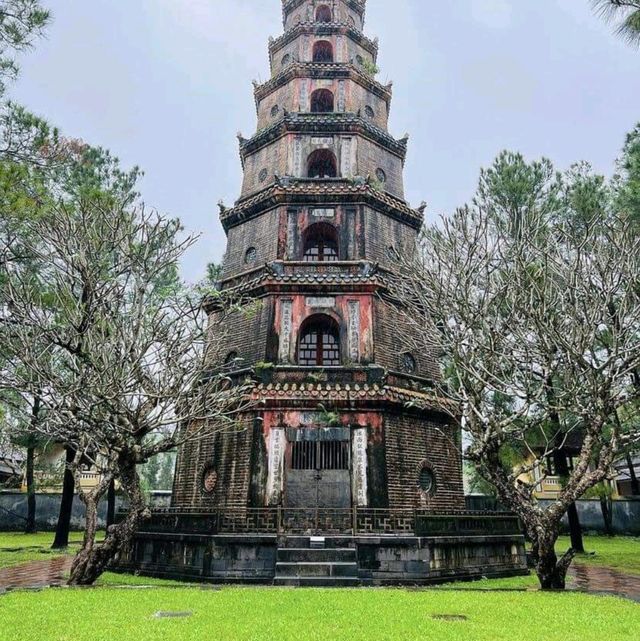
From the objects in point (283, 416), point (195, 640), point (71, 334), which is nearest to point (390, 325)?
point (283, 416)

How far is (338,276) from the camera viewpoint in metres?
16.5

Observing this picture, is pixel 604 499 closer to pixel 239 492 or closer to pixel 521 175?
pixel 521 175

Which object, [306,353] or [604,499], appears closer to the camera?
[306,353]

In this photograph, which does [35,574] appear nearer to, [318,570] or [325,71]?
[318,570]

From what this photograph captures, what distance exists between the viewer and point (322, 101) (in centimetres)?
2091

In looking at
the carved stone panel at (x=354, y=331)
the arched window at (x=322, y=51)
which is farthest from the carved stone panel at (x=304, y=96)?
the carved stone panel at (x=354, y=331)

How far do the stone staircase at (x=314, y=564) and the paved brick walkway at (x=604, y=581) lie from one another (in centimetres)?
431

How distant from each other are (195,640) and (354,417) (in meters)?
9.18

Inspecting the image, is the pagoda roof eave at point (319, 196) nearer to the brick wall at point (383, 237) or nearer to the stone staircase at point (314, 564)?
the brick wall at point (383, 237)

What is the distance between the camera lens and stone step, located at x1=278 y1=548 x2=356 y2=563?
38.5ft

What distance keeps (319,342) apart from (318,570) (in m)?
6.96

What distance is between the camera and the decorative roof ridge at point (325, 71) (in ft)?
66.8

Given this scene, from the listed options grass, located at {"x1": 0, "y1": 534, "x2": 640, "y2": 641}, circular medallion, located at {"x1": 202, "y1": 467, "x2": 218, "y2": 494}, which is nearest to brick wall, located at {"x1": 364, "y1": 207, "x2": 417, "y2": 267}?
circular medallion, located at {"x1": 202, "y1": 467, "x2": 218, "y2": 494}

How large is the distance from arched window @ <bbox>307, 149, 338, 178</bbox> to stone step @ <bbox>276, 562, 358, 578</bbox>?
12575 mm
